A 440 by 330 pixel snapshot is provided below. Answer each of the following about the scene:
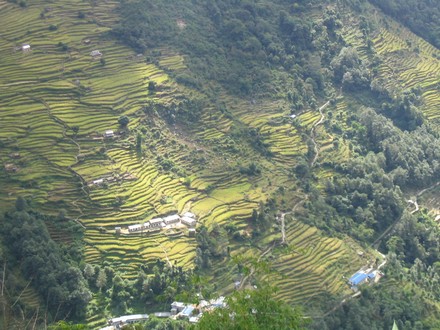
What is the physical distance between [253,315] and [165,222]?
16.0 m

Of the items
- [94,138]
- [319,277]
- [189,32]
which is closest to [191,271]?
[319,277]

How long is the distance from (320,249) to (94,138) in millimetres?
10689

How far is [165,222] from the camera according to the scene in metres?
31.1

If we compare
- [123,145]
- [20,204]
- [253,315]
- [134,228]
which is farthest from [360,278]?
[253,315]

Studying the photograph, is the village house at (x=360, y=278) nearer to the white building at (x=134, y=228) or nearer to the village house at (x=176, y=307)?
the village house at (x=176, y=307)

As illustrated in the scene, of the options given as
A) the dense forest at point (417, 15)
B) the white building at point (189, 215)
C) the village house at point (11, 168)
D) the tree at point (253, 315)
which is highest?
the tree at point (253, 315)

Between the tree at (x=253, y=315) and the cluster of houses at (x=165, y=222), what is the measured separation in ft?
50.4

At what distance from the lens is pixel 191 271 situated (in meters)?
29.2

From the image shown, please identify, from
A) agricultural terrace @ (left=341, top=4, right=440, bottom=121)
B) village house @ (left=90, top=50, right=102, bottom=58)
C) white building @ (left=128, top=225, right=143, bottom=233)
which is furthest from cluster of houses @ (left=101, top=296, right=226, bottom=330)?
agricultural terrace @ (left=341, top=4, right=440, bottom=121)

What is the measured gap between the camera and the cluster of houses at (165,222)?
3067cm

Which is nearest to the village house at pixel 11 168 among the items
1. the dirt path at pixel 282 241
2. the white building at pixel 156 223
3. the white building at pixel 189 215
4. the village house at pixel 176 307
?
the white building at pixel 156 223

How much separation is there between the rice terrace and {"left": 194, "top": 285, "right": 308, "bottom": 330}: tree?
11044 millimetres

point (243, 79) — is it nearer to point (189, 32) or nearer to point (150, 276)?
point (189, 32)

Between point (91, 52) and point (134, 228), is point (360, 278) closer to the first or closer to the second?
point (134, 228)
